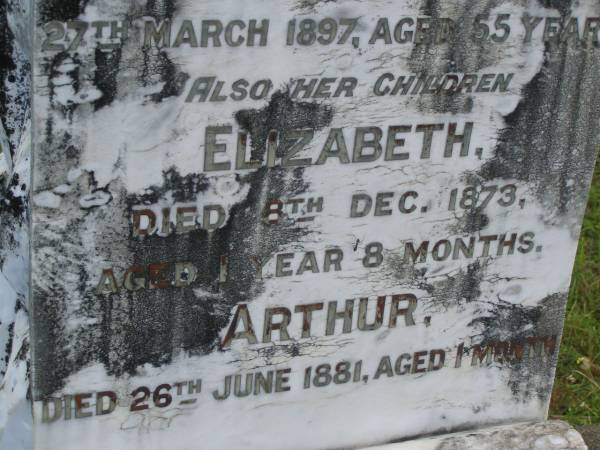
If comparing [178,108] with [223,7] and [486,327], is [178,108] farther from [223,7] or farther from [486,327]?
[486,327]

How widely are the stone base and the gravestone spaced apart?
0.13ft

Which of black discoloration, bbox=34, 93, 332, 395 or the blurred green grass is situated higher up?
black discoloration, bbox=34, 93, 332, 395

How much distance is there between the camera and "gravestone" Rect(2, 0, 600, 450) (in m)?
1.77

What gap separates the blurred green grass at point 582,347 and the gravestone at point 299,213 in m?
0.60

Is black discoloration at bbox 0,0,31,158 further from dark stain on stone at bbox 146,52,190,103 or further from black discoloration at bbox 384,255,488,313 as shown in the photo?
black discoloration at bbox 384,255,488,313

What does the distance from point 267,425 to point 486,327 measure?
0.56m

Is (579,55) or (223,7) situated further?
(579,55)

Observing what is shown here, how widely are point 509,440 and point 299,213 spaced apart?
2.58ft

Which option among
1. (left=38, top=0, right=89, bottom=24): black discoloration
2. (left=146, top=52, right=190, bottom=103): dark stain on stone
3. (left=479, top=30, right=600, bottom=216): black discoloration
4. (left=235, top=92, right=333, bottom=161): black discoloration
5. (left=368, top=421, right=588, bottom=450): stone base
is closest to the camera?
(left=38, top=0, right=89, bottom=24): black discoloration

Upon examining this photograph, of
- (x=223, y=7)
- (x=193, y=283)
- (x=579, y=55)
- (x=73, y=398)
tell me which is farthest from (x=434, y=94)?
(x=73, y=398)

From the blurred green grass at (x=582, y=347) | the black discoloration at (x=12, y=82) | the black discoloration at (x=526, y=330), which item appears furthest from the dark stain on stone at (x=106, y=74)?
the blurred green grass at (x=582, y=347)

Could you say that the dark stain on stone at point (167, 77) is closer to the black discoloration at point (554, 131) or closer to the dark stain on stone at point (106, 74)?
the dark stain on stone at point (106, 74)

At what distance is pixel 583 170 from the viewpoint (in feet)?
7.26

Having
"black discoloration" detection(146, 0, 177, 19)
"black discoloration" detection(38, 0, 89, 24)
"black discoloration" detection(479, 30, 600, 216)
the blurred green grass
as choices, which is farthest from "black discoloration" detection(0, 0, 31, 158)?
the blurred green grass
